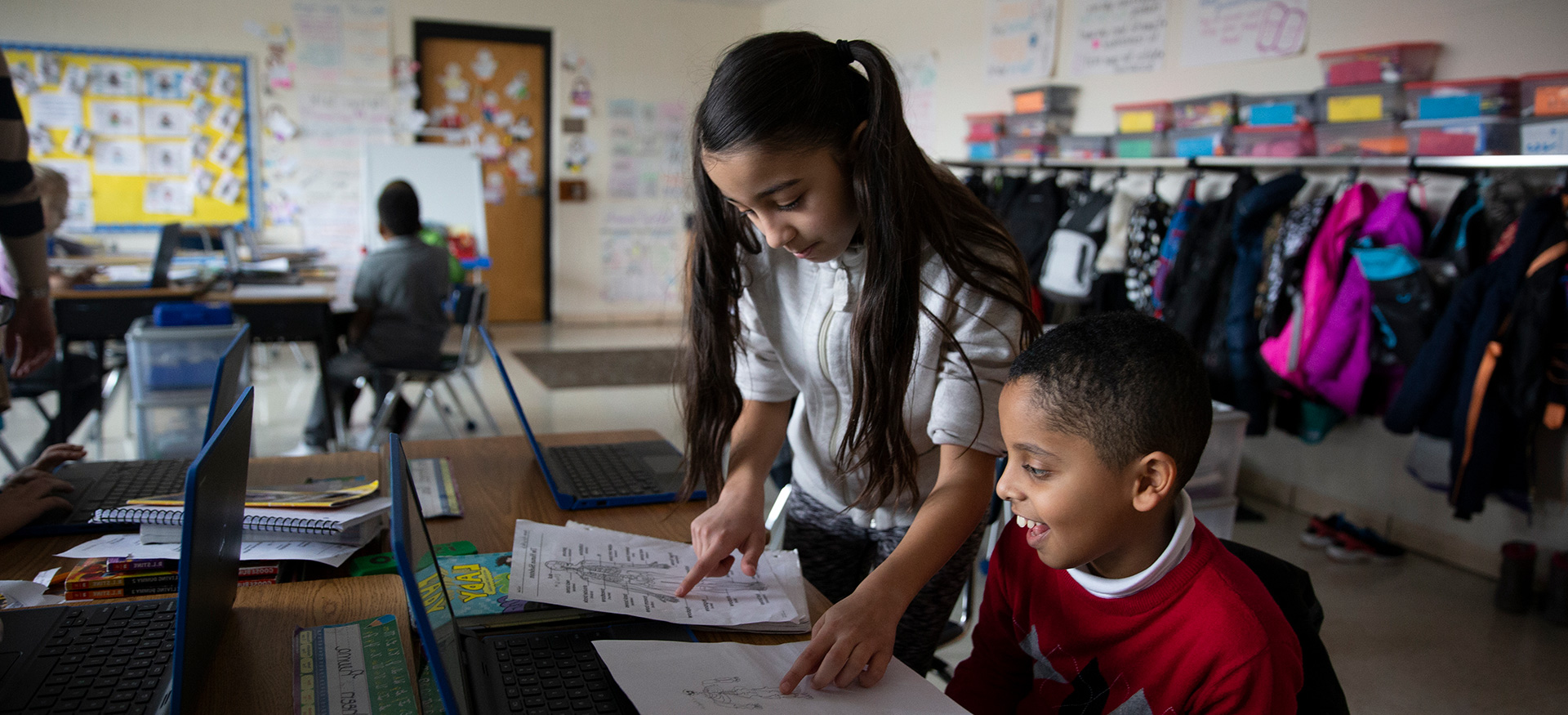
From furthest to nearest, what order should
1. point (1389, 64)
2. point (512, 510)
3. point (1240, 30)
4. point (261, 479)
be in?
point (1240, 30), point (1389, 64), point (261, 479), point (512, 510)

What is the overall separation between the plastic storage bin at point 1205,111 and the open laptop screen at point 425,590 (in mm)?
3243

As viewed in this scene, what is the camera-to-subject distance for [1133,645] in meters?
0.91

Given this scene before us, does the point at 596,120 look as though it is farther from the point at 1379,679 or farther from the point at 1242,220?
the point at 1379,679

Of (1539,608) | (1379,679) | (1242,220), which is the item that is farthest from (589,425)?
(1539,608)

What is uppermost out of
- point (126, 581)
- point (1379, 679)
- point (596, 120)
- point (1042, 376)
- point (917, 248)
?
point (596, 120)

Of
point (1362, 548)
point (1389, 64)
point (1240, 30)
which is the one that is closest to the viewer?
point (1389, 64)

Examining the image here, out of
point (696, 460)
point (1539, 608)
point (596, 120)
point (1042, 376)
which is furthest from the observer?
point (596, 120)

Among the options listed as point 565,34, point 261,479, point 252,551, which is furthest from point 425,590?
point 565,34

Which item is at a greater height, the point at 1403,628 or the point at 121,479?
the point at 121,479

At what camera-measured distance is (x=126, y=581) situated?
94cm

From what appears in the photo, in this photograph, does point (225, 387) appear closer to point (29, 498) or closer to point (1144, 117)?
point (29, 498)

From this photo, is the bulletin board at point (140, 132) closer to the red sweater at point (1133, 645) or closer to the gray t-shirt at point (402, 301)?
the gray t-shirt at point (402, 301)

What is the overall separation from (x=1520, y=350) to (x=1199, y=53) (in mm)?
1580

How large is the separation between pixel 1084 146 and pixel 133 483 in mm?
3578
